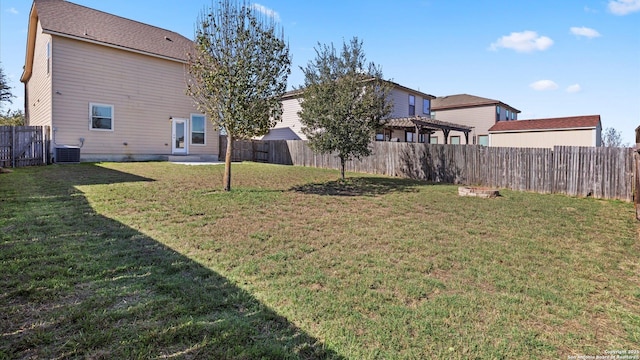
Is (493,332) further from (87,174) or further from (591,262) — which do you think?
(87,174)

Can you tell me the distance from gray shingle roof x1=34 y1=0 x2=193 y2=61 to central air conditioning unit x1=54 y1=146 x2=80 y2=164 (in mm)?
4533

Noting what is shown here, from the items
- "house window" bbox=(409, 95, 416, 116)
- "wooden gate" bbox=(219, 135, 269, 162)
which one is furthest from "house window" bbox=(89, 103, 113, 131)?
"house window" bbox=(409, 95, 416, 116)

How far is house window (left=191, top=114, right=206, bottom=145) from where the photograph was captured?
58.6 feet

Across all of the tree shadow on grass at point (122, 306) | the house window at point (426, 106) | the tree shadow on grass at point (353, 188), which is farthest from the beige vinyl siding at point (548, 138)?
the tree shadow on grass at point (122, 306)

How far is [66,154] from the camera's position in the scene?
13.5 m

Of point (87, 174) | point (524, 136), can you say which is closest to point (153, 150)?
point (87, 174)

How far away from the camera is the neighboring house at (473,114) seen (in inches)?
1191

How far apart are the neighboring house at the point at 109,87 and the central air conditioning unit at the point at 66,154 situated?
0.61 meters

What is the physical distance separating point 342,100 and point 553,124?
22390 mm

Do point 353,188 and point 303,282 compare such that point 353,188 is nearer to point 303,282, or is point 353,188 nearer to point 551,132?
point 303,282

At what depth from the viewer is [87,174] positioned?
10438mm

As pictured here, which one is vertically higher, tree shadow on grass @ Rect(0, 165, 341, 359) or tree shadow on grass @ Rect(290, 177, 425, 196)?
tree shadow on grass @ Rect(290, 177, 425, 196)

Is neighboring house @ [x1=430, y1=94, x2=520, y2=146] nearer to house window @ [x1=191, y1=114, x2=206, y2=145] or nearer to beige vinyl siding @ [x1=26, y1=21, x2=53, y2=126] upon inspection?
house window @ [x1=191, y1=114, x2=206, y2=145]

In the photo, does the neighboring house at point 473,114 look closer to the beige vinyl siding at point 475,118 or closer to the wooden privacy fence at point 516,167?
the beige vinyl siding at point 475,118
